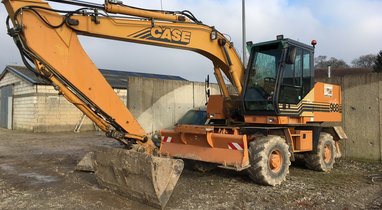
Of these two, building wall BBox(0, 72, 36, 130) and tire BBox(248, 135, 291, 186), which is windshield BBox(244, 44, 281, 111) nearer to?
tire BBox(248, 135, 291, 186)

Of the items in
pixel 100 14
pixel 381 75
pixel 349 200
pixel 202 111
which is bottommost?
pixel 349 200

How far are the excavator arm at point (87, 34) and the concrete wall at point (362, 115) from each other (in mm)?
6355

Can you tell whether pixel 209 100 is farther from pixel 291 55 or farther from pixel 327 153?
pixel 327 153

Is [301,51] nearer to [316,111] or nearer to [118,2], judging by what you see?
[316,111]

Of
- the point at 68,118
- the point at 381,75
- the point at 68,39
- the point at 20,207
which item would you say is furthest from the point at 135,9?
the point at 68,118

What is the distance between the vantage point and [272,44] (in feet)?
27.6

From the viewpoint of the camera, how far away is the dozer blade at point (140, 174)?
592cm

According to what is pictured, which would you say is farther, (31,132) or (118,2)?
(31,132)

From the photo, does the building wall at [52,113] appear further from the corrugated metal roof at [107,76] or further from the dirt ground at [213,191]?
the dirt ground at [213,191]

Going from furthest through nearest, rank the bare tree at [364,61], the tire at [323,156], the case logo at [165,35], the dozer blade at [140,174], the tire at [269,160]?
the bare tree at [364,61] → the tire at [323,156] → the tire at [269,160] → the case logo at [165,35] → the dozer blade at [140,174]

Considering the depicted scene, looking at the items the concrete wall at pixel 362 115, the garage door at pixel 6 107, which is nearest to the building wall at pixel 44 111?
the garage door at pixel 6 107

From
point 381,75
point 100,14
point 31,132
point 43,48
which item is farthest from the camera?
point 31,132

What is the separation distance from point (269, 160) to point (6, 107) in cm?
2733

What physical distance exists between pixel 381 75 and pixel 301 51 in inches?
147
